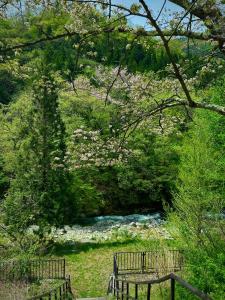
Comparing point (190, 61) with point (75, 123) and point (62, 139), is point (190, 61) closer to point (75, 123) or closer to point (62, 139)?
point (62, 139)

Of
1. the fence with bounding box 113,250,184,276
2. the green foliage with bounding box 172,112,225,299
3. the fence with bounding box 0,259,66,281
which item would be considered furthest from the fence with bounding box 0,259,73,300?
the green foliage with bounding box 172,112,225,299

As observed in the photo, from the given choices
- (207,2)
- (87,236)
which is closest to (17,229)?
(87,236)

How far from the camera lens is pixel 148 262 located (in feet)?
57.9

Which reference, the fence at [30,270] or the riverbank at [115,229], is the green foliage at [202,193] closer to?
the fence at [30,270]

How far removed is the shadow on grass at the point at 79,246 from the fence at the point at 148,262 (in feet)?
5.52

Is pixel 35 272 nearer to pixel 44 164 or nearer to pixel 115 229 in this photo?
pixel 44 164

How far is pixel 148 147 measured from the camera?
2742 centimetres

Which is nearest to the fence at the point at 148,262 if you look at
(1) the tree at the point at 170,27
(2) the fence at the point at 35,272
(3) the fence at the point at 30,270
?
Answer: (2) the fence at the point at 35,272

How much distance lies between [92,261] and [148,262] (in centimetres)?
273

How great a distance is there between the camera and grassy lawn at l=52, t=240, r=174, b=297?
16047 mm

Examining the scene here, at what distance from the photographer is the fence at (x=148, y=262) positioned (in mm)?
15016

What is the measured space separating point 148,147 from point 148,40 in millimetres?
21101

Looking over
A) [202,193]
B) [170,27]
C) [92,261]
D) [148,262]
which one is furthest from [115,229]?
[170,27]

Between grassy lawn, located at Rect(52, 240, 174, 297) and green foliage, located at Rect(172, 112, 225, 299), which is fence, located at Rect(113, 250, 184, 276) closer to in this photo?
grassy lawn, located at Rect(52, 240, 174, 297)
